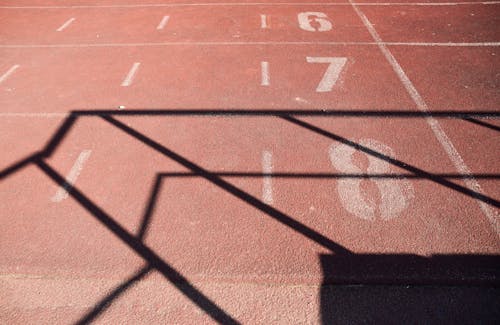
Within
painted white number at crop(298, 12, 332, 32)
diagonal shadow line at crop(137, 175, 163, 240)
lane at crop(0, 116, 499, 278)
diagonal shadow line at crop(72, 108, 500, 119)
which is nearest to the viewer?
lane at crop(0, 116, 499, 278)

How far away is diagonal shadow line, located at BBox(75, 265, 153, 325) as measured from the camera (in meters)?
3.75

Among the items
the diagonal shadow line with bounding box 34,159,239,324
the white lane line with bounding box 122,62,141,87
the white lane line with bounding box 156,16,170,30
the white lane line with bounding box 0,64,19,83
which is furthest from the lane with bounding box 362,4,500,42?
the white lane line with bounding box 0,64,19,83

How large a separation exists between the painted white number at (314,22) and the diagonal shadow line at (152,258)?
25.1 ft

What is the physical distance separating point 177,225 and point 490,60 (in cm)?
815

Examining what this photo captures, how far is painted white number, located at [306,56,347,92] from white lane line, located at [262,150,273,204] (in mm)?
2383

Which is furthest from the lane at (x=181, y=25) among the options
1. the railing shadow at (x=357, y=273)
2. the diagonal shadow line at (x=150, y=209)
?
the railing shadow at (x=357, y=273)

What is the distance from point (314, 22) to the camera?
10.5 m

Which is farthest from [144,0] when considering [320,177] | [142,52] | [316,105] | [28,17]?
[320,177]

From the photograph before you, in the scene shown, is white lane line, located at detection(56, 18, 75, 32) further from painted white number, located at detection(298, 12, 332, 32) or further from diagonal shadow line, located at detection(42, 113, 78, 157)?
painted white number, located at detection(298, 12, 332, 32)

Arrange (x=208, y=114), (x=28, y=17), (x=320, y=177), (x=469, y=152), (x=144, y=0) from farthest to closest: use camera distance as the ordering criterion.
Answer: (x=144, y=0), (x=28, y=17), (x=208, y=114), (x=469, y=152), (x=320, y=177)

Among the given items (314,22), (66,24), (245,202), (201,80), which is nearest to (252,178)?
(245,202)

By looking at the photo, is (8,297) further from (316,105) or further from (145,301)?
(316,105)

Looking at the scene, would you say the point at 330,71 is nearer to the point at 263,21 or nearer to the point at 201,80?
the point at 201,80

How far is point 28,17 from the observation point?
11367 millimetres
